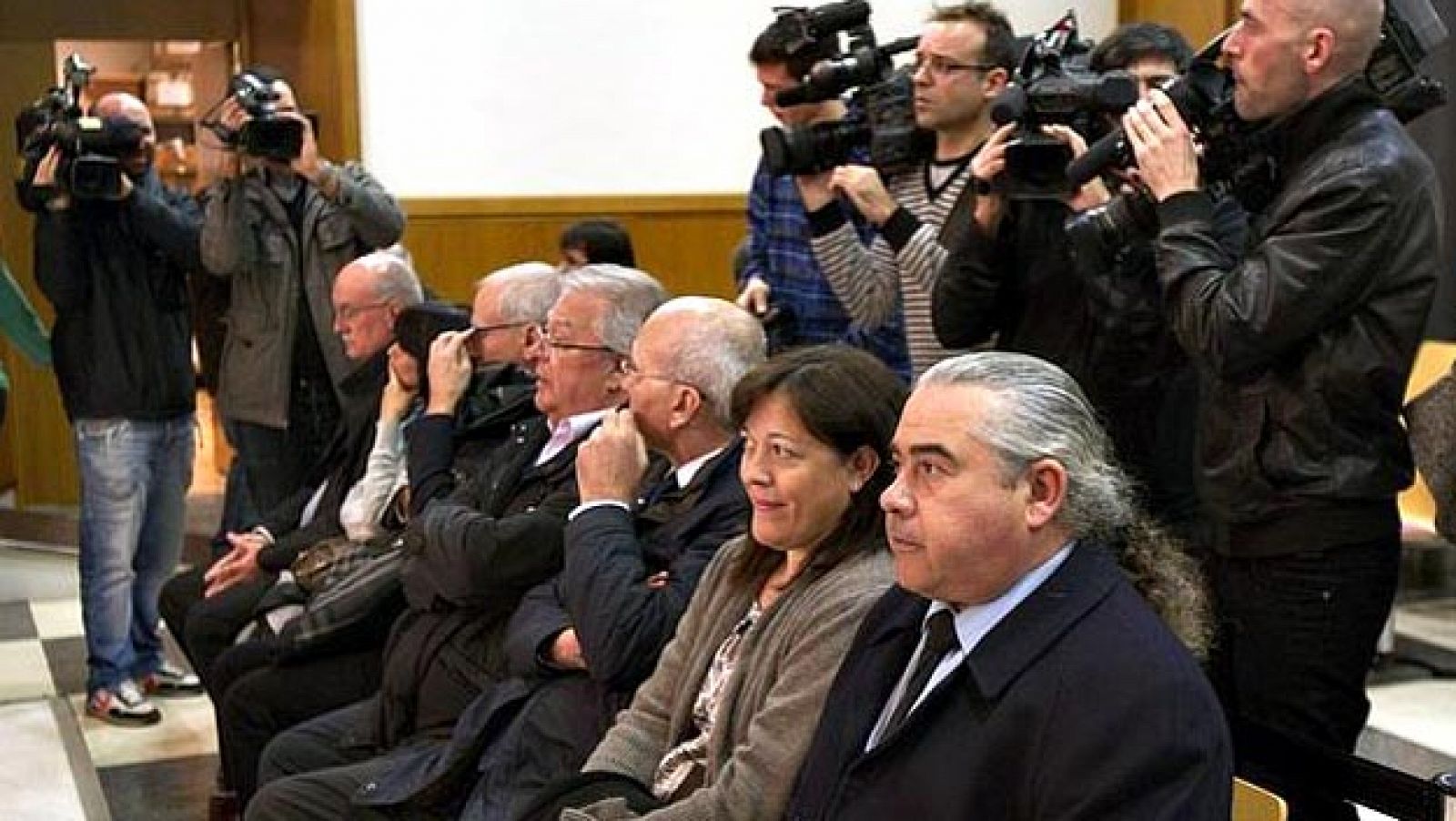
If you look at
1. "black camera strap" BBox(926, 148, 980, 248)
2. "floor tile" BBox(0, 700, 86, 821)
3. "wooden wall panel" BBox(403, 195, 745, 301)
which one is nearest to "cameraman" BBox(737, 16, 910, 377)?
"black camera strap" BBox(926, 148, 980, 248)

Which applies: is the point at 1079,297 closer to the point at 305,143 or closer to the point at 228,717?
the point at 228,717

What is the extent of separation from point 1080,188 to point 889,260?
32.4 inches

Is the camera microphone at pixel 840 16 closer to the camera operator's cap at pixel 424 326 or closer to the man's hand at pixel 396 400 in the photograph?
the camera operator's cap at pixel 424 326

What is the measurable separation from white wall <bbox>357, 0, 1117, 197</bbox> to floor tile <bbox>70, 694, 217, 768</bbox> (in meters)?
1.94

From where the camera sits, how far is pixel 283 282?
4434mm

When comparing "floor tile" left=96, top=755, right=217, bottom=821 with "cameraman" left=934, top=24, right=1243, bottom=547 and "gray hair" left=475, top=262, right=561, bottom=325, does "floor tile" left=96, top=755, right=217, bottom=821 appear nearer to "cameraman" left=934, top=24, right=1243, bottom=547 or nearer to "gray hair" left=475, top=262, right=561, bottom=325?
"gray hair" left=475, top=262, right=561, bottom=325

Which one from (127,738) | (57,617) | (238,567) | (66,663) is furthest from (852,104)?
(57,617)

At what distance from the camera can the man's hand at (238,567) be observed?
3747 mm

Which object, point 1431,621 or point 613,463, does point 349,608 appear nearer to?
point 613,463

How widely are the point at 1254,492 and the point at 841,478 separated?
1.86ft

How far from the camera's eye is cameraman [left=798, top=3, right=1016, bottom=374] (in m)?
3.13

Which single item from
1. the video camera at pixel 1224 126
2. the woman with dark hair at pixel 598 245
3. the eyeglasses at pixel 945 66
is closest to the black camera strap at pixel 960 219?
the eyeglasses at pixel 945 66

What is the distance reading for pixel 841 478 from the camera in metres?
2.09

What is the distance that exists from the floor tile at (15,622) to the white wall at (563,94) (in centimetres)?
177
